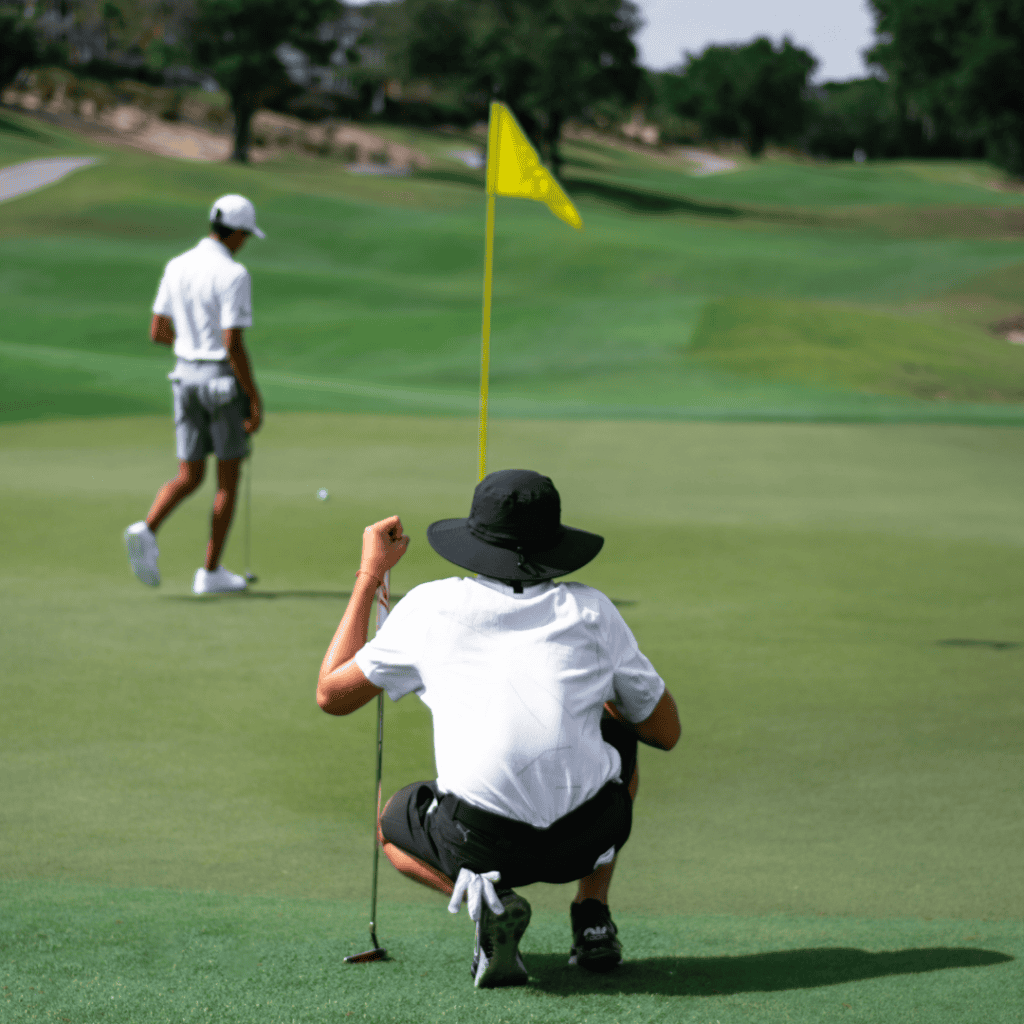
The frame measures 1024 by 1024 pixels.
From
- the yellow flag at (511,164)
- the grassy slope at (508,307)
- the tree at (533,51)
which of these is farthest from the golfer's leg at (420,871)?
the tree at (533,51)

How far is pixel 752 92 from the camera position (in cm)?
9106

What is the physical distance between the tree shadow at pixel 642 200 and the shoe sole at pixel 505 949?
53864mm

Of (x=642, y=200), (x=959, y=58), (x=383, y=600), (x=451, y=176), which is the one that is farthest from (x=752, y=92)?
(x=383, y=600)

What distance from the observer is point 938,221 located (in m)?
56.2

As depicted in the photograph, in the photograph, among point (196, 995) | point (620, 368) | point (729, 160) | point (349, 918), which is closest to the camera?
point (196, 995)

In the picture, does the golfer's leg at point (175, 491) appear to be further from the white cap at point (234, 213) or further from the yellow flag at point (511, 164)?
the yellow flag at point (511, 164)

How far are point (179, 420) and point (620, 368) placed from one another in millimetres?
17577

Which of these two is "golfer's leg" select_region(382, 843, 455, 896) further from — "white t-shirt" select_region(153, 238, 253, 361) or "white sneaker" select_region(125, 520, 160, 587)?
"white t-shirt" select_region(153, 238, 253, 361)

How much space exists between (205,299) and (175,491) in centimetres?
120

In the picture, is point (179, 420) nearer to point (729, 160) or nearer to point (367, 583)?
point (367, 583)

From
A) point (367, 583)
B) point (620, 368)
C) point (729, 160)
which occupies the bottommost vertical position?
point (620, 368)

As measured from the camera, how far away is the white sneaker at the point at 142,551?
25.9ft

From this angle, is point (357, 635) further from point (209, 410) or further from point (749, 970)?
point (209, 410)

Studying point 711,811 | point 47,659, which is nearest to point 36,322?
point 47,659
